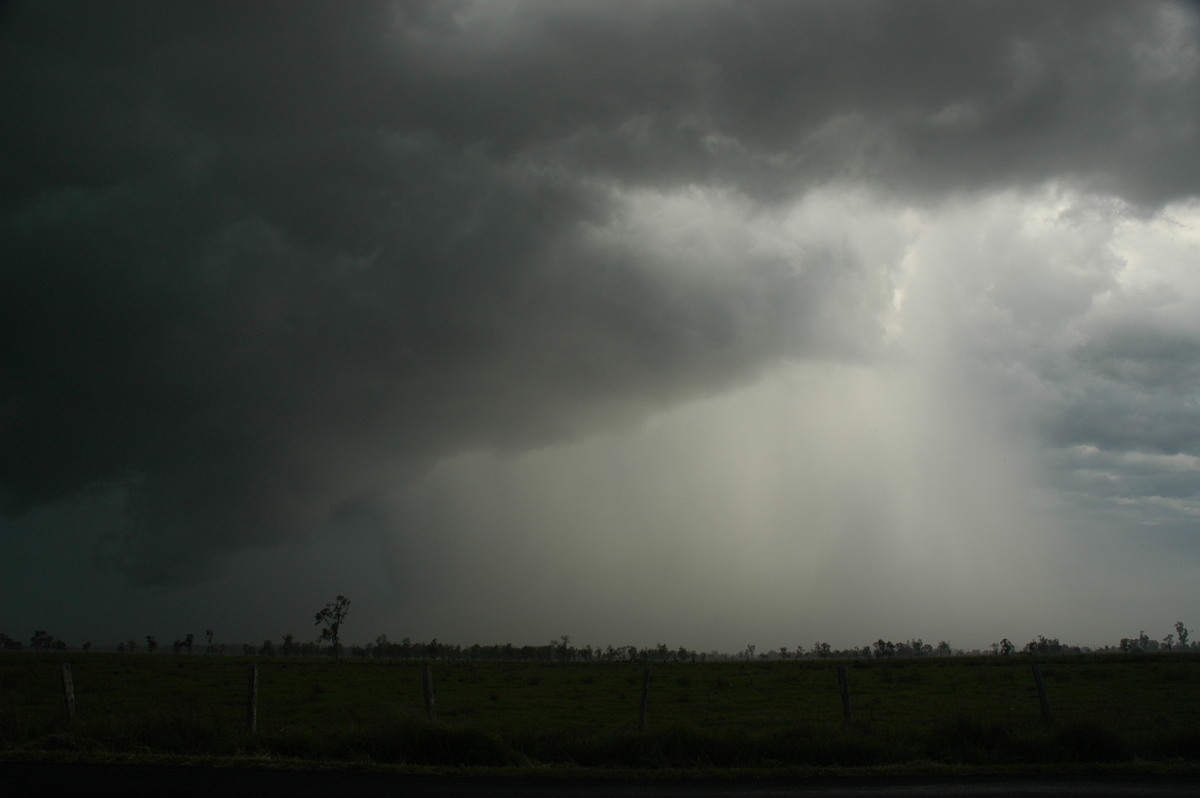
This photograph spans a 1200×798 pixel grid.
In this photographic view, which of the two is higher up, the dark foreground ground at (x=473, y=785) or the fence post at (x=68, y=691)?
the fence post at (x=68, y=691)

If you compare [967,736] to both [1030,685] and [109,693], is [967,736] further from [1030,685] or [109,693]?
[109,693]

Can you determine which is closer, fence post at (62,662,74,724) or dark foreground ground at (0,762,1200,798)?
dark foreground ground at (0,762,1200,798)

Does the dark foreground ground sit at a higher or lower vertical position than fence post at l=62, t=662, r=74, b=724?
lower

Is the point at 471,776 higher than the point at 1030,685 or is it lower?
higher

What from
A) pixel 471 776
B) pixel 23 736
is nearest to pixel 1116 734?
pixel 471 776

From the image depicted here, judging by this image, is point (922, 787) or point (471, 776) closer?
point (922, 787)

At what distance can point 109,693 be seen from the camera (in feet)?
148

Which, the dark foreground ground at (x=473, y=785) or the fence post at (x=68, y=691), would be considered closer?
the dark foreground ground at (x=473, y=785)

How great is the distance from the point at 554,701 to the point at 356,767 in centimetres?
2794

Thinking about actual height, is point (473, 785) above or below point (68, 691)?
below

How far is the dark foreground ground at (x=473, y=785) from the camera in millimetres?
12844

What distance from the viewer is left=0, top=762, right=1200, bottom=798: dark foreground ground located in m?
12.8

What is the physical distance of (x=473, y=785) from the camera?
45.4 ft

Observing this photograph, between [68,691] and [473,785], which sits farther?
[68,691]
